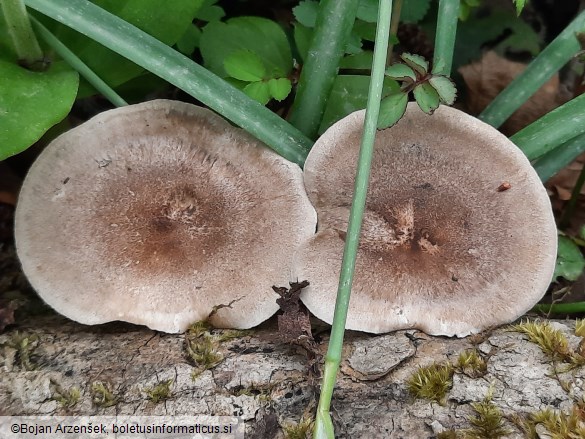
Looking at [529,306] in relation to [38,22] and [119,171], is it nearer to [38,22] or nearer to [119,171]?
[119,171]

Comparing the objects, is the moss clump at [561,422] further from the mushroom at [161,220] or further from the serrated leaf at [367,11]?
the serrated leaf at [367,11]

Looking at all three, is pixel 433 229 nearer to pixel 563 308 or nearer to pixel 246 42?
pixel 563 308

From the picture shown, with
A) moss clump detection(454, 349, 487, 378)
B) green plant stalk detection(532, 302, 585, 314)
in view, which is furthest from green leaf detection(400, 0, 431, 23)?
moss clump detection(454, 349, 487, 378)

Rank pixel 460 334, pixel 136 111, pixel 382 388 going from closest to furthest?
pixel 382 388 → pixel 460 334 → pixel 136 111

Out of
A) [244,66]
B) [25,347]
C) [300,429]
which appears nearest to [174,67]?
[244,66]

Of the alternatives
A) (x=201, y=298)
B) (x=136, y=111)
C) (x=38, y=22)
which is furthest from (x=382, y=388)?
(x=38, y=22)

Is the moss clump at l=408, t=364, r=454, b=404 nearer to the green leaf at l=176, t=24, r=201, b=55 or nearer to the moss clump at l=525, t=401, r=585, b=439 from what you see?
the moss clump at l=525, t=401, r=585, b=439

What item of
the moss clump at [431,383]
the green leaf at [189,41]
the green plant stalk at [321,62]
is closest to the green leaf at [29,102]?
the green leaf at [189,41]
